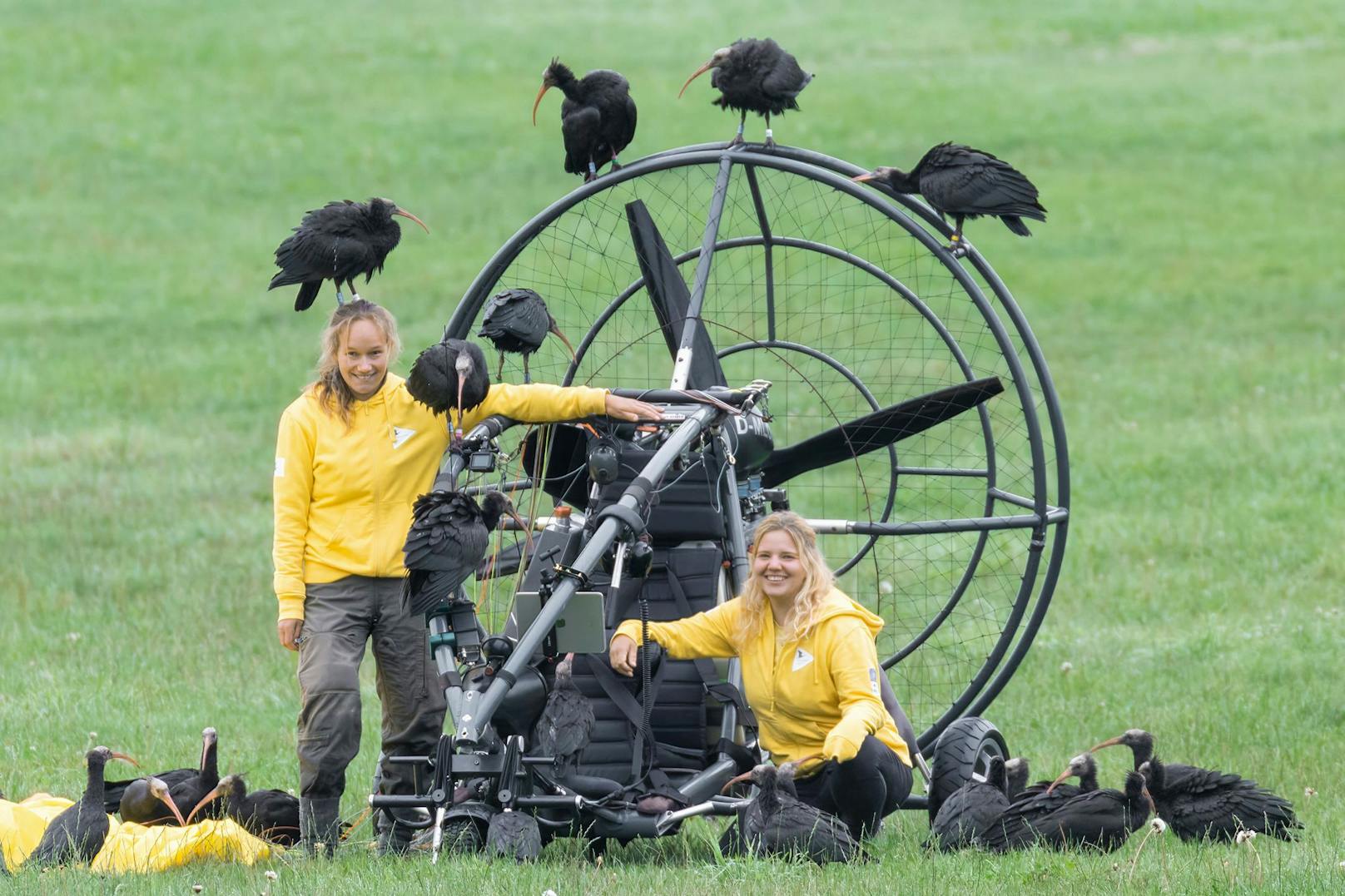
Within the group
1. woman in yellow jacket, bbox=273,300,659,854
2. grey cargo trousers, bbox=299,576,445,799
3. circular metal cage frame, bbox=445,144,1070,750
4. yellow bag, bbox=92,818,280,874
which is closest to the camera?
yellow bag, bbox=92,818,280,874

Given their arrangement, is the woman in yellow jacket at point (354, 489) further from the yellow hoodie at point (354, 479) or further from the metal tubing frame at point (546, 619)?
the metal tubing frame at point (546, 619)

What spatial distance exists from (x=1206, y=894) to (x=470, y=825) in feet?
6.98

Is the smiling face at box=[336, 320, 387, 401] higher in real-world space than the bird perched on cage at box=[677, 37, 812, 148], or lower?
lower

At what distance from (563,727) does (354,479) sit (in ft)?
3.51

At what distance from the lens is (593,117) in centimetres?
696

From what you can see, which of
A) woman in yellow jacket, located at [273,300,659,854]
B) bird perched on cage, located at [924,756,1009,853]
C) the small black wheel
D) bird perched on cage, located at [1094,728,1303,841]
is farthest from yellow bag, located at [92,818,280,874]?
bird perched on cage, located at [1094,728,1303,841]

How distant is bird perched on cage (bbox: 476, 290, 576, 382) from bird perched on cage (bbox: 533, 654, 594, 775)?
1090mm

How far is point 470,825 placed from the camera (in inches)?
216

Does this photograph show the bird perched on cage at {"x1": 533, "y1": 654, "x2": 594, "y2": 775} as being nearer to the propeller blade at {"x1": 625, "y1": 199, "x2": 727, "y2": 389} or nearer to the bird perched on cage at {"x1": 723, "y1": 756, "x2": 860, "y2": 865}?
the bird perched on cage at {"x1": 723, "y1": 756, "x2": 860, "y2": 865}

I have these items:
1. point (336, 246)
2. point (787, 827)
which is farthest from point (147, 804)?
point (787, 827)

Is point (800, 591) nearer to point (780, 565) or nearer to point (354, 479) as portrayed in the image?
point (780, 565)

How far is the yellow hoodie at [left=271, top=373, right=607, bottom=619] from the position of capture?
600 cm

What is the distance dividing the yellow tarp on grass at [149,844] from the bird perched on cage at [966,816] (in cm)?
212

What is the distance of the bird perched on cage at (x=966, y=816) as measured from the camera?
5.79m
